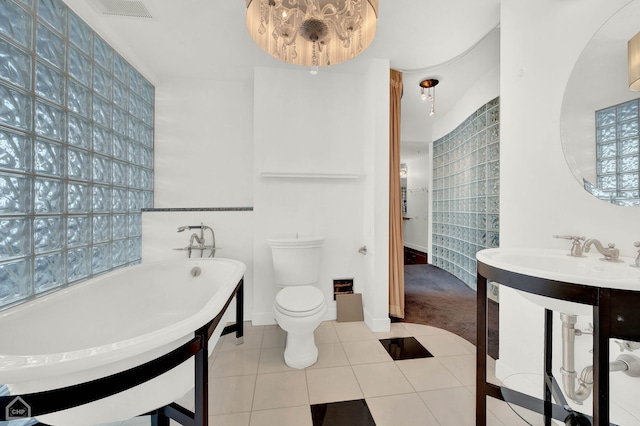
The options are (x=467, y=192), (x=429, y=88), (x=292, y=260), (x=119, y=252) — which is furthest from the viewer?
(x=467, y=192)

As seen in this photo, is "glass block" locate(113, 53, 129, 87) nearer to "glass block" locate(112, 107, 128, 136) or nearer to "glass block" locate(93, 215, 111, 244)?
"glass block" locate(112, 107, 128, 136)

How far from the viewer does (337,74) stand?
2355 millimetres

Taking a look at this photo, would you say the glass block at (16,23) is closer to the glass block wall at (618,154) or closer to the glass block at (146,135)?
the glass block at (146,135)

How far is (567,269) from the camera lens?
1055 mm

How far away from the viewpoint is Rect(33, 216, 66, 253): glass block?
1.29m

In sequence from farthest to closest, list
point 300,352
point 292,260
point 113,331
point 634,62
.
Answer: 1. point 292,260
2. point 300,352
3. point 113,331
4. point 634,62

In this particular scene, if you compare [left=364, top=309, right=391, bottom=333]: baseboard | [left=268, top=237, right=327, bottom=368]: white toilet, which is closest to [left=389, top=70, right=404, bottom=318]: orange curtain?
[left=364, top=309, right=391, bottom=333]: baseboard

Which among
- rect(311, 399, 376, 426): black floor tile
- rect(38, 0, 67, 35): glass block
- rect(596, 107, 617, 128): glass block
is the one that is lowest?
rect(311, 399, 376, 426): black floor tile

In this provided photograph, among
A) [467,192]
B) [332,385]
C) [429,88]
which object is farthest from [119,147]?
[467,192]

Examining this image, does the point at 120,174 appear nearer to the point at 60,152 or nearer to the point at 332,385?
the point at 60,152

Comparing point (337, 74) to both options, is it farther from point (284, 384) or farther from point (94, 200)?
point (284, 384)

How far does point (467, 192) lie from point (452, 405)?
259cm

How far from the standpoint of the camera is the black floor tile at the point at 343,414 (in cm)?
123

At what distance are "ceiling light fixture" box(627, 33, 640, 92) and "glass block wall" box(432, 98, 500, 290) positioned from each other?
1.78m
